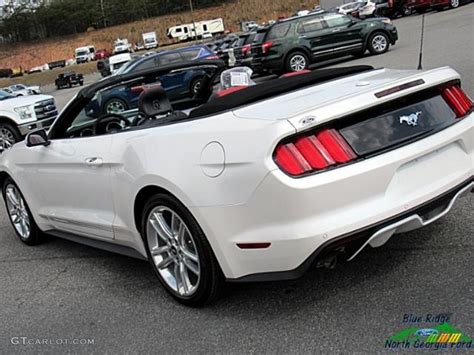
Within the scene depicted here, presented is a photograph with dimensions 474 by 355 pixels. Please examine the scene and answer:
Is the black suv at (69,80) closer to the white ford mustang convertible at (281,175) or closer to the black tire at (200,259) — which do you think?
the white ford mustang convertible at (281,175)

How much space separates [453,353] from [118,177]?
2.21 metres

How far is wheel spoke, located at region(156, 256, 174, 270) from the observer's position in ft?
11.9

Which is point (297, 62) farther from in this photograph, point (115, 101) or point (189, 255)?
point (189, 255)

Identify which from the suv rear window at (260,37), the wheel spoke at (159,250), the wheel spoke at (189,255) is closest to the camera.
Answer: the wheel spoke at (189,255)

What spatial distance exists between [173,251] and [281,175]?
1080 mm

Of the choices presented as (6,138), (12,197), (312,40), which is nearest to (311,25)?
(312,40)

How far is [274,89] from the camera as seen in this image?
11.9ft

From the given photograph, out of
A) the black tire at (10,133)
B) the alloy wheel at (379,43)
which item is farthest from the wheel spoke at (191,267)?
the alloy wheel at (379,43)

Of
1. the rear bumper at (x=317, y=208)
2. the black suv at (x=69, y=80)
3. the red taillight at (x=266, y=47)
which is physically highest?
the rear bumper at (x=317, y=208)

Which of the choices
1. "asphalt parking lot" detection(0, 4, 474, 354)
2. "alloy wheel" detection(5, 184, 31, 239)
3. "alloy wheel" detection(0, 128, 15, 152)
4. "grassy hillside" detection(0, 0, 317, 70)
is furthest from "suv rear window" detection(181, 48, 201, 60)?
"grassy hillside" detection(0, 0, 317, 70)

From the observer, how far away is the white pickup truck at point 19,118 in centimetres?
1287

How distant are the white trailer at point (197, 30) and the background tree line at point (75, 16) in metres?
28.0

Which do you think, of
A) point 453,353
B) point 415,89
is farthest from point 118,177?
point 453,353

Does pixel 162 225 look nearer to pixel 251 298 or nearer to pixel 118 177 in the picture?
pixel 118 177
